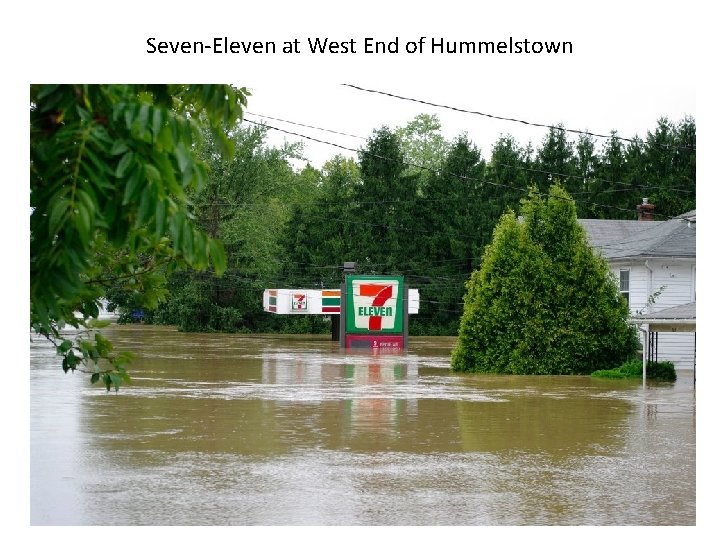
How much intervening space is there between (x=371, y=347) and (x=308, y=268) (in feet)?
87.4

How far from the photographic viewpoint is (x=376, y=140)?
75.2 metres

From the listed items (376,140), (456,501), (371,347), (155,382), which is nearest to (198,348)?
(371,347)

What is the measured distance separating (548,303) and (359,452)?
59.6 ft

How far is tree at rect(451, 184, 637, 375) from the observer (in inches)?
1250

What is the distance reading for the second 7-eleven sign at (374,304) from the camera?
4656cm

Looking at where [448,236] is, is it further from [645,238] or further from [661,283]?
[661,283]

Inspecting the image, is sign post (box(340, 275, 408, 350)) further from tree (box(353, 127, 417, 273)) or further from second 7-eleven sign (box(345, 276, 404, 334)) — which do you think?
tree (box(353, 127, 417, 273))

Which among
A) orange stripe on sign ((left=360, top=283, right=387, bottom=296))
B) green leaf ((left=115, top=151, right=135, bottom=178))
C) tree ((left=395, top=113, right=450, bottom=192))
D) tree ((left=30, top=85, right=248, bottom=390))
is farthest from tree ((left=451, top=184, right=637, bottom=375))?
tree ((left=395, top=113, right=450, bottom=192))

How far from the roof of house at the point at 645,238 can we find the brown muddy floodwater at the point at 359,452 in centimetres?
884

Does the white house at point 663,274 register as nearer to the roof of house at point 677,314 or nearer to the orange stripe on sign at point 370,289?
the roof of house at point 677,314

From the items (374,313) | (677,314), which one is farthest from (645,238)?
(374,313)

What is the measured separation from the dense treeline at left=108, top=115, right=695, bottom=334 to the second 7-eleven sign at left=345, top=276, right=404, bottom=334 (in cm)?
2294

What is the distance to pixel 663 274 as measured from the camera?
36.5 meters
